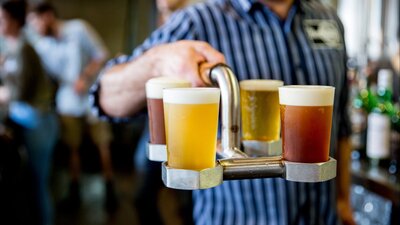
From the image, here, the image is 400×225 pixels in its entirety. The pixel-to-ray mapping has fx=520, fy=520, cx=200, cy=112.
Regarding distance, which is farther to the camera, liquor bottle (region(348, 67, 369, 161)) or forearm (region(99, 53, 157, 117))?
liquor bottle (region(348, 67, 369, 161))

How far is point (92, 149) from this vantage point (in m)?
5.80

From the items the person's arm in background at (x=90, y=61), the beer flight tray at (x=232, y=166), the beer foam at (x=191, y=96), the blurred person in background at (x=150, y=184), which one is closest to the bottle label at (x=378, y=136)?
the blurred person in background at (x=150, y=184)

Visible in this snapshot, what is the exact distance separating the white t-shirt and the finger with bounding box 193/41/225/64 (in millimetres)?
3469

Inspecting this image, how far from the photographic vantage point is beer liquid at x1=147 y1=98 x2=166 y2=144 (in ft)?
2.63

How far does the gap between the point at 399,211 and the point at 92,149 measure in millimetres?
4405

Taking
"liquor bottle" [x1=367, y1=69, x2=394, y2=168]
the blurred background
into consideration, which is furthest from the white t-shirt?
"liquor bottle" [x1=367, y1=69, x2=394, y2=168]

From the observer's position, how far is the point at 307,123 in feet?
2.32

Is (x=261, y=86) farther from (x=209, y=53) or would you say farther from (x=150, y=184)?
(x=150, y=184)

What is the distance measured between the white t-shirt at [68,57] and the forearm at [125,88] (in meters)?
3.02

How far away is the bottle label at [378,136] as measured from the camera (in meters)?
1.94

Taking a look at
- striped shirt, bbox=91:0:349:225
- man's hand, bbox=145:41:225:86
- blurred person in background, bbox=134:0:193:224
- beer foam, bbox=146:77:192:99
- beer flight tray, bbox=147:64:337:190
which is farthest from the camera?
blurred person in background, bbox=134:0:193:224

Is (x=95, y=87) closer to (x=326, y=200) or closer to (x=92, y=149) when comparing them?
(x=326, y=200)

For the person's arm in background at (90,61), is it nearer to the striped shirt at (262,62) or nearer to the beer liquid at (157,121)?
the striped shirt at (262,62)

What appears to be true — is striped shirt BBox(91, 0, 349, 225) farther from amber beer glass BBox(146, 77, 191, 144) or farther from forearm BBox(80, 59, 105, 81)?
forearm BBox(80, 59, 105, 81)
